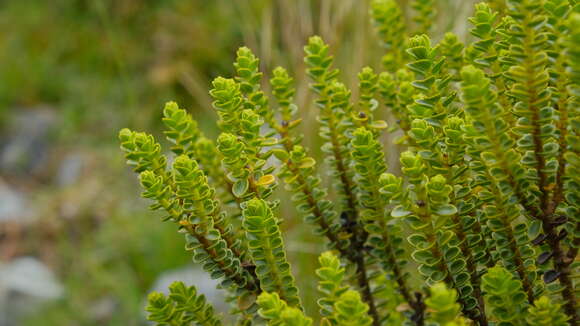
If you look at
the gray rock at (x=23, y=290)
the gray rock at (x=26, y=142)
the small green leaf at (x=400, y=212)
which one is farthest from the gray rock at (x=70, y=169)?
the small green leaf at (x=400, y=212)

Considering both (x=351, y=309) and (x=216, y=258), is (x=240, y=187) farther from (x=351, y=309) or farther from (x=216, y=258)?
(x=351, y=309)

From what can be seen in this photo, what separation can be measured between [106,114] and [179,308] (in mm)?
3930

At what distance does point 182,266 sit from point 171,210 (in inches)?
98.4

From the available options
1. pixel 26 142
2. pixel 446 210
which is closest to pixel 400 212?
pixel 446 210

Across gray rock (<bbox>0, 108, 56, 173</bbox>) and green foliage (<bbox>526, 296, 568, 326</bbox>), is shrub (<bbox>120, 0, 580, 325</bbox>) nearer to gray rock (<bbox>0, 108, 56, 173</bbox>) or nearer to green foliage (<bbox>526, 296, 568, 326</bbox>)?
green foliage (<bbox>526, 296, 568, 326</bbox>)

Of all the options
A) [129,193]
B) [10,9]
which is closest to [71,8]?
[10,9]

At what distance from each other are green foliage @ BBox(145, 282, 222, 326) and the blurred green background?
4.51 feet

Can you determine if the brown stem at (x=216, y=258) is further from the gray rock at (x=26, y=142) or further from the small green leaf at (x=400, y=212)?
the gray rock at (x=26, y=142)

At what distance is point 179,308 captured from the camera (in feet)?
2.44

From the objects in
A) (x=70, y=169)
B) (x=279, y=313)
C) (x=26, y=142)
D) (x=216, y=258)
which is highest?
(x=26, y=142)

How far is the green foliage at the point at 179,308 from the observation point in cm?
73

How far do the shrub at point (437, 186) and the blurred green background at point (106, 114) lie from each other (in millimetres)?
1239

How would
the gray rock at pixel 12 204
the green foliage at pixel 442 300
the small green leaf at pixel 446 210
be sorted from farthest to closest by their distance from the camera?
1. the gray rock at pixel 12 204
2. the small green leaf at pixel 446 210
3. the green foliage at pixel 442 300

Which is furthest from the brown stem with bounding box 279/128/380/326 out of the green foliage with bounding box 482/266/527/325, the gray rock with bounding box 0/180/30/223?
the gray rock with bounding box 0/180/30/223
